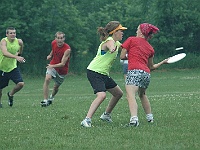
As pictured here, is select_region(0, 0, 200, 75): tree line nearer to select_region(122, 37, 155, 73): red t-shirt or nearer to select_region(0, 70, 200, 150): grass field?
select_region(0, 70, 200, 150): grass field

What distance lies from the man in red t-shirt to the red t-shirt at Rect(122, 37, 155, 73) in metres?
5.78

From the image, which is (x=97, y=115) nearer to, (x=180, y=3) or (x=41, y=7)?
(x=41, y=7)

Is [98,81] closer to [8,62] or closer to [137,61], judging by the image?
[137,61]

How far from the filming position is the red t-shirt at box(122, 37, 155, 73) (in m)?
10.5

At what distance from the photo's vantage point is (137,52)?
1053cm

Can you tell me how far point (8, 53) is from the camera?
15.7 meters

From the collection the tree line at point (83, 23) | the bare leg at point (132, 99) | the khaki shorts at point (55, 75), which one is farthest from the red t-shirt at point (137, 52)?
the tree line at point (83, 23)

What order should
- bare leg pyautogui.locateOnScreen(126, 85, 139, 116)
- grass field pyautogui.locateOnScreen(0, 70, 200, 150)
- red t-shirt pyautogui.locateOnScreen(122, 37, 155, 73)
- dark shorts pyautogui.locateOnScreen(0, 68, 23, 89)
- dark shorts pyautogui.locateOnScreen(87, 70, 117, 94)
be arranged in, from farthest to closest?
1. dark shorts pyautogui.locateOnScreen(0, 68, 23, 89)
2. dark shorts pyautogui.locateOnScreen(87, 70, 117, 94)
3. red t-shirt pyautogui.locateOnScreen(122, 37, 155, 73)
4. bare leg pyautogui.locateOnScreen(126, 85, 139, 116)
5. grass field pyautogui.locateOnScreen(0, 70, 200, 150)

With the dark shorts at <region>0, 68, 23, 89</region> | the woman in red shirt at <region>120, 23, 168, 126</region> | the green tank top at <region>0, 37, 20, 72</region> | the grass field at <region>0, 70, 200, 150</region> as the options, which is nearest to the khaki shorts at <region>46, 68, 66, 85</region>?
Result: the dark shorts at <region>0, 68, 23, 89</region>

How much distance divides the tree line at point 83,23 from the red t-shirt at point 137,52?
104 feet

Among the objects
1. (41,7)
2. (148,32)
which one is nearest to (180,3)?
(41,7)

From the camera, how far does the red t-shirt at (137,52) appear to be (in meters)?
10.5

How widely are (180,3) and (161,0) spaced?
147cm

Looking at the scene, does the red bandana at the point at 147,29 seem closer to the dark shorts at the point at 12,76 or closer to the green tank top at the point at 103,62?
the green tank top at the point at 103,62
